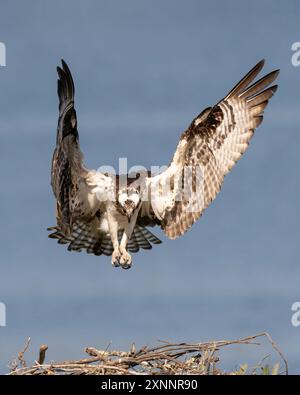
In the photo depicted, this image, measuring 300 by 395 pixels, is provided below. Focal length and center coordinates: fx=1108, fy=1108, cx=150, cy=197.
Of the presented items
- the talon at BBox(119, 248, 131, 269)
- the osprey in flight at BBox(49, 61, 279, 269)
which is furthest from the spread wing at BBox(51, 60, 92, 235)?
the talon at BBox(119, 248, 131, 269)

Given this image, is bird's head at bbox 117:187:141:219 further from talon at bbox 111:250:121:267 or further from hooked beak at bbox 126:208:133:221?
talon at bbox 111:250:121:267

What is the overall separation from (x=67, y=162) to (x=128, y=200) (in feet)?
2.80

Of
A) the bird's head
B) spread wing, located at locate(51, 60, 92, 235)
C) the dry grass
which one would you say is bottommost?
the dry grass

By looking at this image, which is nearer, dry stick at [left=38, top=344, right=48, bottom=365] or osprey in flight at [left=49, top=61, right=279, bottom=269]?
dry stick at [left=38, top=344, right=48, bottom=365]

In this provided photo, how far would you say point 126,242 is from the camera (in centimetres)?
1338

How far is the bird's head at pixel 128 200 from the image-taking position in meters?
12.9

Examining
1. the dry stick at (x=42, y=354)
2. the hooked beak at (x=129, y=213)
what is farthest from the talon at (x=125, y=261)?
the dry stick at (x=42, y=354)

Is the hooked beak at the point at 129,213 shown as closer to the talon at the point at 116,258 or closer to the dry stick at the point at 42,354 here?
the talon at the point at 116,258

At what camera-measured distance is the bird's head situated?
42.3ft
